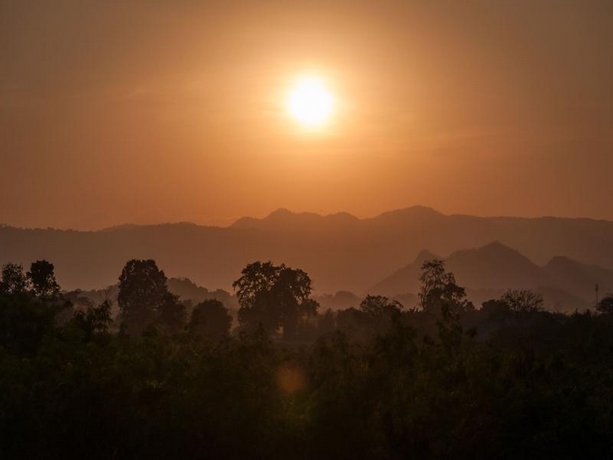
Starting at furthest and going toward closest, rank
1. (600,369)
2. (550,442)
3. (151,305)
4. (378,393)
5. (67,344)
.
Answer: (151,305) < (600,369) < (378,393) < (67,344) < (550,442)

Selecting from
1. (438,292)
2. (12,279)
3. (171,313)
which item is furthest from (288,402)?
(438,292)

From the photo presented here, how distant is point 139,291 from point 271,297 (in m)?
21.4

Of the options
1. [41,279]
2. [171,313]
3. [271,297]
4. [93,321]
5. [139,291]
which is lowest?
[93,321]

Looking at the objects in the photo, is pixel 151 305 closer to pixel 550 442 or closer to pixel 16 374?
pixel 16 374

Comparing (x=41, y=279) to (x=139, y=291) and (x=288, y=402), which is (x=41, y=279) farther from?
(x=288, y=402)

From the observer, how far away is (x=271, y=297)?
358ft

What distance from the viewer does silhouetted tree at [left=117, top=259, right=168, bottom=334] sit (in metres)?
94.1

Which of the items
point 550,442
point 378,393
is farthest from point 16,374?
point 550,442

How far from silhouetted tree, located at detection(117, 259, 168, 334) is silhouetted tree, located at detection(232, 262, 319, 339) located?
552 inches

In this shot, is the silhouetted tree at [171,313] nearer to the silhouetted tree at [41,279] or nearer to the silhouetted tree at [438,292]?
the silhouetted tree at [41,279]

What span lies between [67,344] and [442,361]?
52.7 ft

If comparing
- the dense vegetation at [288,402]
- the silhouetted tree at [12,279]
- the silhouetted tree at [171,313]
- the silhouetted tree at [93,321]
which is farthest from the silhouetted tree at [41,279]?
the silhouetted tree at [93,321]

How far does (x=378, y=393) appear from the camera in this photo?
106ft

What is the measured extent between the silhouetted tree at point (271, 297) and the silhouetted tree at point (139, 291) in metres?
14.0
